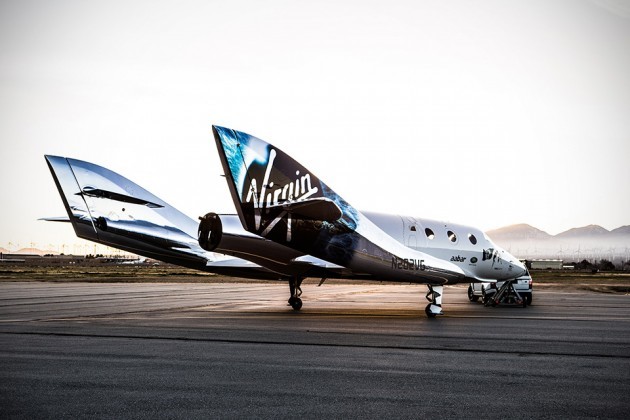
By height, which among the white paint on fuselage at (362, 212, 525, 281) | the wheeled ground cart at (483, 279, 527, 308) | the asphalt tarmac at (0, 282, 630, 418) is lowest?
the asphalt tarmac at (0, 282, 630, 418)


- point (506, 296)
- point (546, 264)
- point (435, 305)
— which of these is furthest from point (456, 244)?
point (546, 264)

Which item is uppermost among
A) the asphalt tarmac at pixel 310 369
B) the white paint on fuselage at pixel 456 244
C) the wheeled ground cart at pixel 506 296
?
the white paint on fuselage at pixel 456 244

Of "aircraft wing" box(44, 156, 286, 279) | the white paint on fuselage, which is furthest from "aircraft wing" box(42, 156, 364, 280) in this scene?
the white paint on fuselage

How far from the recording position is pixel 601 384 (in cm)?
853

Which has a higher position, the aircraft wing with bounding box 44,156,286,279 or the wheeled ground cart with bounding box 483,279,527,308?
the aircraft wing with bounding box 44,156,286,279

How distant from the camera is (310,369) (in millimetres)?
9711

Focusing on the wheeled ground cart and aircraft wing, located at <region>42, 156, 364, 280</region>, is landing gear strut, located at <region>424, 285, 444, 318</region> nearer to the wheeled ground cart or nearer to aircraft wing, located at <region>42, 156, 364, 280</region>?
aircraft wing, located at <region>42, 156, 364, 280</region>

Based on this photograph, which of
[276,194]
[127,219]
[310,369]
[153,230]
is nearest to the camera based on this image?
[310,369]

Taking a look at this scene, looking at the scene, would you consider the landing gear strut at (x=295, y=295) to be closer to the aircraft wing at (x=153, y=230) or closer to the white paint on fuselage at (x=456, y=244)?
Result: the aircraft wing at (x=153, y=230)

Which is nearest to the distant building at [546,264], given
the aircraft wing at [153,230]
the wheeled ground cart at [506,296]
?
the wheeled ground cart at [506,296]

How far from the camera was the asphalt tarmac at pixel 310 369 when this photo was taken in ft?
23.0

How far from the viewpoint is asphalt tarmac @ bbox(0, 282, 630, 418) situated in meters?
7.02

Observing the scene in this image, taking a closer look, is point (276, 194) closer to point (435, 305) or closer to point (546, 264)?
point (435, 305)

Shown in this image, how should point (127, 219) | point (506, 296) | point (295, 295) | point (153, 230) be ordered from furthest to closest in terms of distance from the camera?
point (506, 296), point (295, 295), point (153, 230), point (127, 219)
